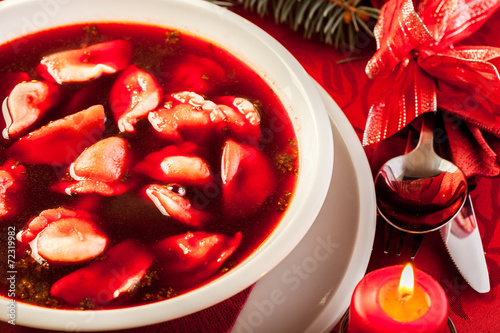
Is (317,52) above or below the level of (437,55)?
below

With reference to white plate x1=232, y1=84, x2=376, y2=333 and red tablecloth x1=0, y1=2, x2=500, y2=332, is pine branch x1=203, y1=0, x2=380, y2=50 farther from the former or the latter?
white plate x1=232, y1=84, x2=376, y2=333

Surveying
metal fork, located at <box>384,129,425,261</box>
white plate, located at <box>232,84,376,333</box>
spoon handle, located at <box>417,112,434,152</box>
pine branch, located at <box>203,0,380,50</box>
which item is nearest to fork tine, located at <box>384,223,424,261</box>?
metal fork, located at <box>384,129,425,261</box>

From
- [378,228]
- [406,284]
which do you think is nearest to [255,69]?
[378,228]

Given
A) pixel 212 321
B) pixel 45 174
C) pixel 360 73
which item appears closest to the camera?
pixel 212 321

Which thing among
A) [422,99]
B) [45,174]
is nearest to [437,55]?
[422,99]

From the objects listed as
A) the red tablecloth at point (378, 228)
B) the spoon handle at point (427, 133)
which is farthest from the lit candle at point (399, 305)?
the spoon handle at point (427, 133)

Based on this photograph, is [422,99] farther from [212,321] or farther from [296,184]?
[212,321]
